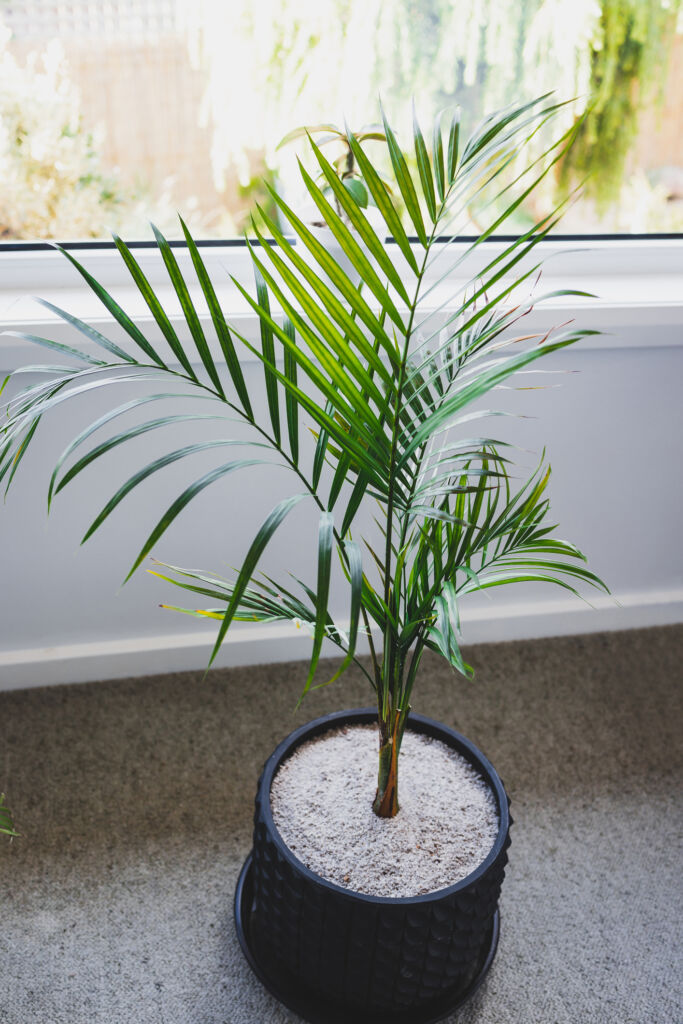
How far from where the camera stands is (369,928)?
820 millimetres

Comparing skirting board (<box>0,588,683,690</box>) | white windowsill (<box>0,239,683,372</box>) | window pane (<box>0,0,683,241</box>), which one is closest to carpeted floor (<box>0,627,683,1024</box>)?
skirting board (<box>0,588,683,690</box>)

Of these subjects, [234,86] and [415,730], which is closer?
[415,730]

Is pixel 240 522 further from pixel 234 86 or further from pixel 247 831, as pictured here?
pixel 234 86

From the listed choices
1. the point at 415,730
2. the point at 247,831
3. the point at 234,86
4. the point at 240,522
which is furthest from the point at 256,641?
the point at 234,86

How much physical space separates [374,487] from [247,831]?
65 centimetres

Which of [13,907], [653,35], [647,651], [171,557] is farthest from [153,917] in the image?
[653,35]

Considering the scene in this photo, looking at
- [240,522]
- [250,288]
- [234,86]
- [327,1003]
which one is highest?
[234,86]

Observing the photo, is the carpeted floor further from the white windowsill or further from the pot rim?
the white windowsill

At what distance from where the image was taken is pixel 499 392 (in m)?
1.34

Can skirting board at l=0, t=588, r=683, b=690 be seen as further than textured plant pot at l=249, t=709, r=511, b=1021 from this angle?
Yes

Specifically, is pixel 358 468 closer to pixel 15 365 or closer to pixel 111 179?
pixel 15 365

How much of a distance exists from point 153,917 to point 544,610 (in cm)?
93

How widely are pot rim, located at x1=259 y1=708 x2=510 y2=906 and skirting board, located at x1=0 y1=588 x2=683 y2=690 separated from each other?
478 millimetres

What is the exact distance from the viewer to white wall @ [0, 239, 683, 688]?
1293 mm
